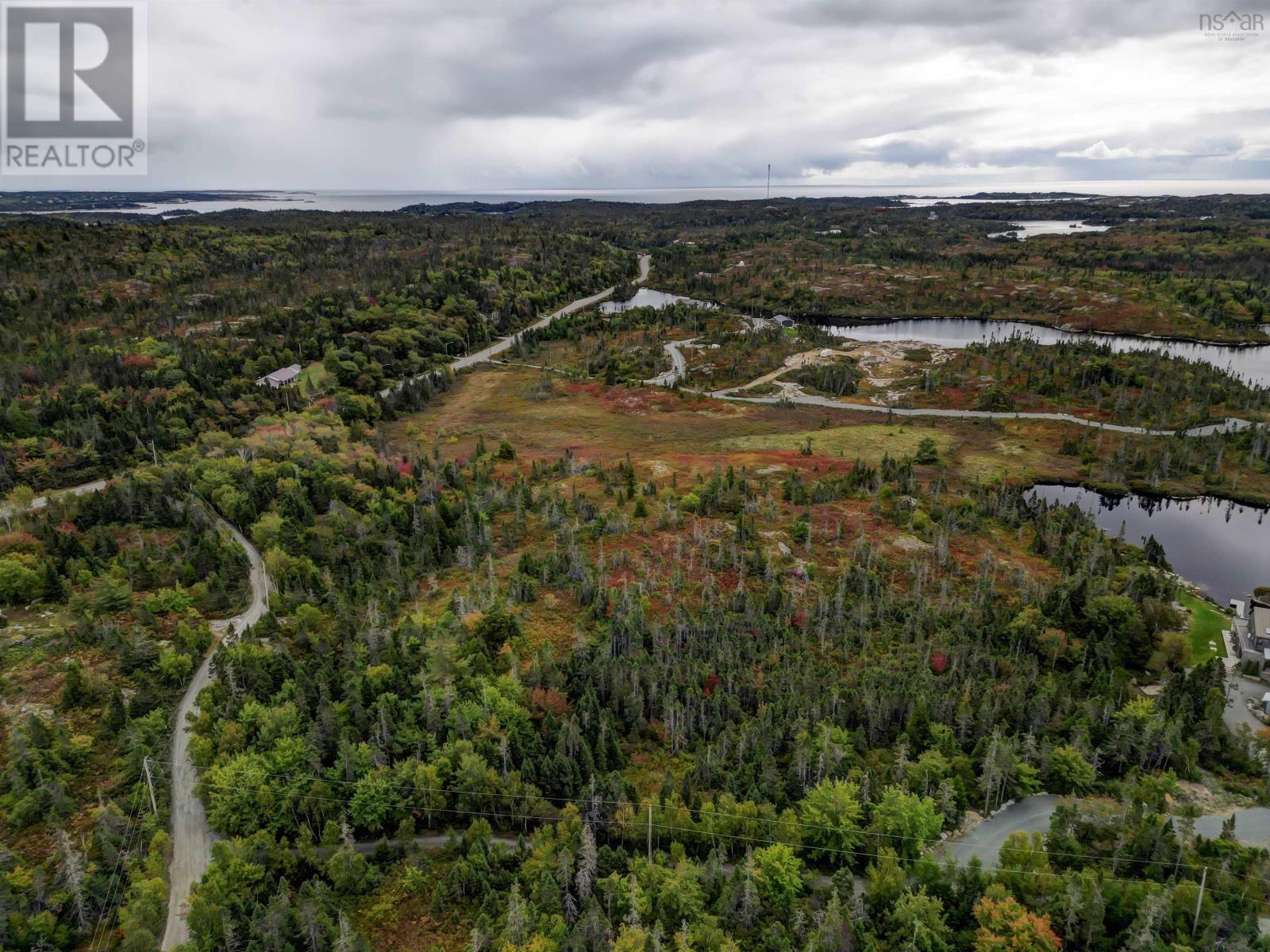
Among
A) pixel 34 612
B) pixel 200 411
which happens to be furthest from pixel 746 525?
pixel 200 411

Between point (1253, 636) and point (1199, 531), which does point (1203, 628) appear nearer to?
point (1253, 636)

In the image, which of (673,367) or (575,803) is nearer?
(575,803)

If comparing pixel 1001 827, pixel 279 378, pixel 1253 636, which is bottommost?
pixel 1001 827

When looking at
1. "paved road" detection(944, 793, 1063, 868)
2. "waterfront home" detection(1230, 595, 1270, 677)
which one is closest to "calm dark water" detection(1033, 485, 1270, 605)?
"waterfront home" detection(1230, 595, 1270, 677)

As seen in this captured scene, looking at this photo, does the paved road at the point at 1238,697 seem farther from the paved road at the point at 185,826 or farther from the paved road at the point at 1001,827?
the paved road at the point at 185,826

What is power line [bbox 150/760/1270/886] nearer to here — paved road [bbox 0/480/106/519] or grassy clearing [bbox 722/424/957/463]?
paved road [bbox 0/480/106/519]

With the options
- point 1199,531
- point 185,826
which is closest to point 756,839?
point 185,826

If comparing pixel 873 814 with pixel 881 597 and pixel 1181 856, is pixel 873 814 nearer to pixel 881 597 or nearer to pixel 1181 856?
pixel 1181 856
